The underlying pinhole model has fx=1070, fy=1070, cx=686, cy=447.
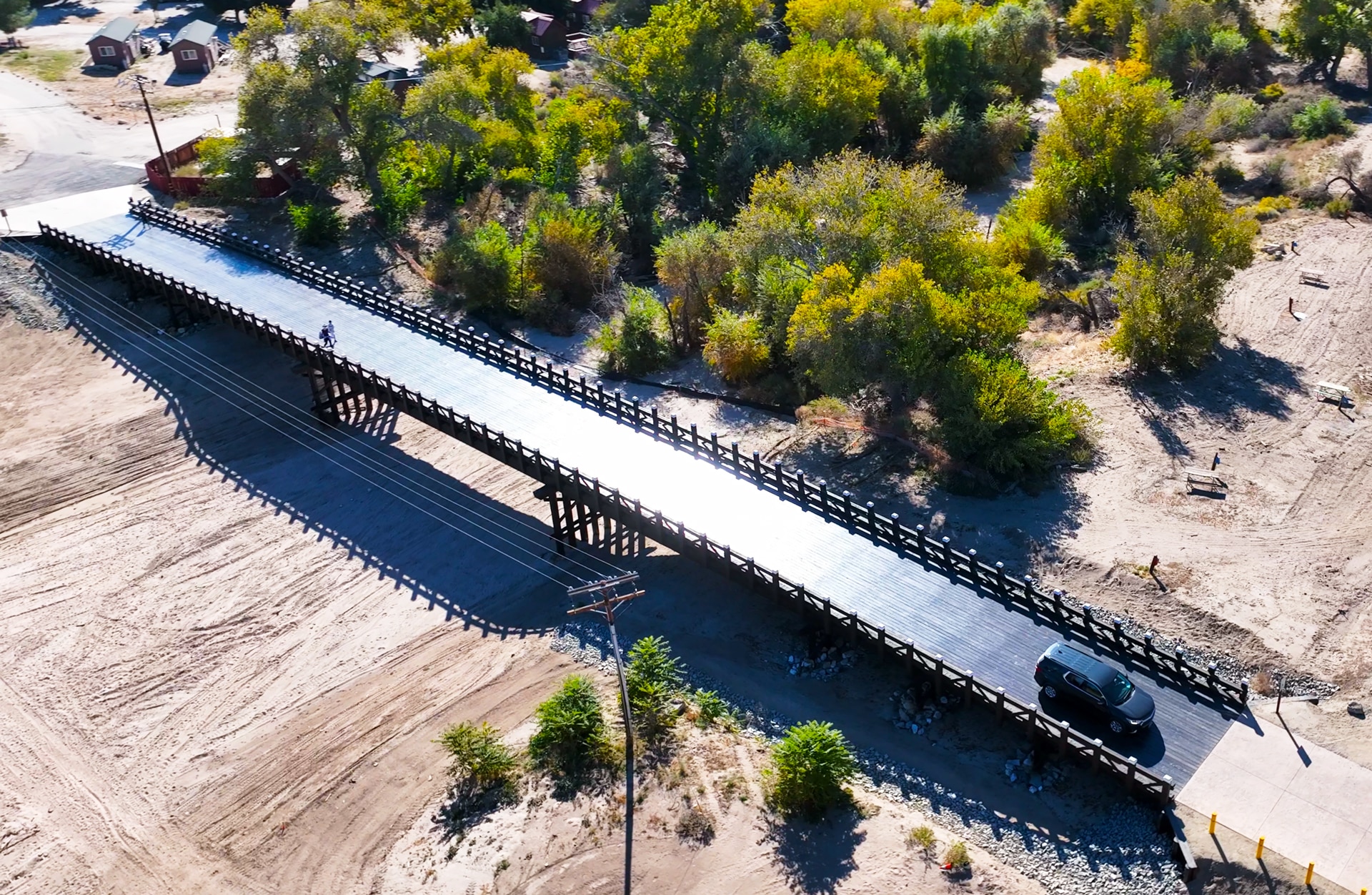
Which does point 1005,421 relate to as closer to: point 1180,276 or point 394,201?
point 1180,276

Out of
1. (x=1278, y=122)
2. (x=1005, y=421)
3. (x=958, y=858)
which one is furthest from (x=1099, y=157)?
(x=958, y=858)

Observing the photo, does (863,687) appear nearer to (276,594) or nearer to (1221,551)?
(1221,551)

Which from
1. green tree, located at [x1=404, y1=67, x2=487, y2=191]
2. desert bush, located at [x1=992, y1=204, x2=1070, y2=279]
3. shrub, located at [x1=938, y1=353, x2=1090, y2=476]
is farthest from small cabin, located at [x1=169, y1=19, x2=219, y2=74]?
shrub, located at [x1=938, y1=353, x2=1090, y2=476]

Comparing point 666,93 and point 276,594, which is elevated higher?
point 666,93

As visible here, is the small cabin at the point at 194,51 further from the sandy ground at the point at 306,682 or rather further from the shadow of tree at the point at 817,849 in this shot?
the shadow of tree at the point at 817,849

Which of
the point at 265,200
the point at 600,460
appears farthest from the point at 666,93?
the point at 600,460

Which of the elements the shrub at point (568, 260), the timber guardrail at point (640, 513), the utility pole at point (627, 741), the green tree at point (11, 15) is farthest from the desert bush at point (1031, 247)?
the green tree at point (11, 15)

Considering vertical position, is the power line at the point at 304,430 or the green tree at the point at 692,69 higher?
the green tree at the point at 692,69
